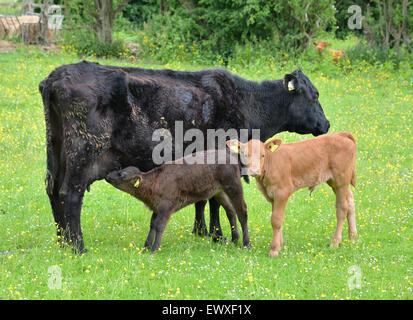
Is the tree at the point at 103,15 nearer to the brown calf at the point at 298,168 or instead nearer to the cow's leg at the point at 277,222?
the brown calf at the point at 298,168

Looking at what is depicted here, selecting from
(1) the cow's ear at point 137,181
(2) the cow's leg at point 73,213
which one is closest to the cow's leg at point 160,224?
(1) the cow's ear at point 137,181

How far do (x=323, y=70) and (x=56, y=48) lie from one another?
10.7 metres

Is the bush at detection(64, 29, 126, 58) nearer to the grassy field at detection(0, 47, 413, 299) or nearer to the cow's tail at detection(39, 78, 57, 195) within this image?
the grassy field at detection(0, 47, 413, 299)

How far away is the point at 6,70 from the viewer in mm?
19312

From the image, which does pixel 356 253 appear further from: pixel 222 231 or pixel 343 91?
pixel 343 91

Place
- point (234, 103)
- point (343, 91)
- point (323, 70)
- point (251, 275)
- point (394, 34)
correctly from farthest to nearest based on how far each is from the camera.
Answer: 1. point (394, 34)
2. point (323, 70)
3. point (343, 91)
4. point (234, 103)
5. point (251, 275)

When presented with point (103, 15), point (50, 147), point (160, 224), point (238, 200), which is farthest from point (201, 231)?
point (103, 15)

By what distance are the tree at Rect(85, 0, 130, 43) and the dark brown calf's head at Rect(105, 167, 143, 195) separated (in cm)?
1640

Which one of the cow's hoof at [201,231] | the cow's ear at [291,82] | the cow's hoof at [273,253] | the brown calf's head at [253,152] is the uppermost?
the cow's ear at [291,82]

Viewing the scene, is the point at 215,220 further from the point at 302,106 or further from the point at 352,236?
the point at 302,106

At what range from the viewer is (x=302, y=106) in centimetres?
955

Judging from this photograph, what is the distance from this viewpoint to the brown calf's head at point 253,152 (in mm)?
7633

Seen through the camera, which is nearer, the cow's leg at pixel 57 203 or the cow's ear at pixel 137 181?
the cow's ear at pixel 137 181

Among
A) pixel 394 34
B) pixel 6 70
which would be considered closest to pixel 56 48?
pixel 6 70
